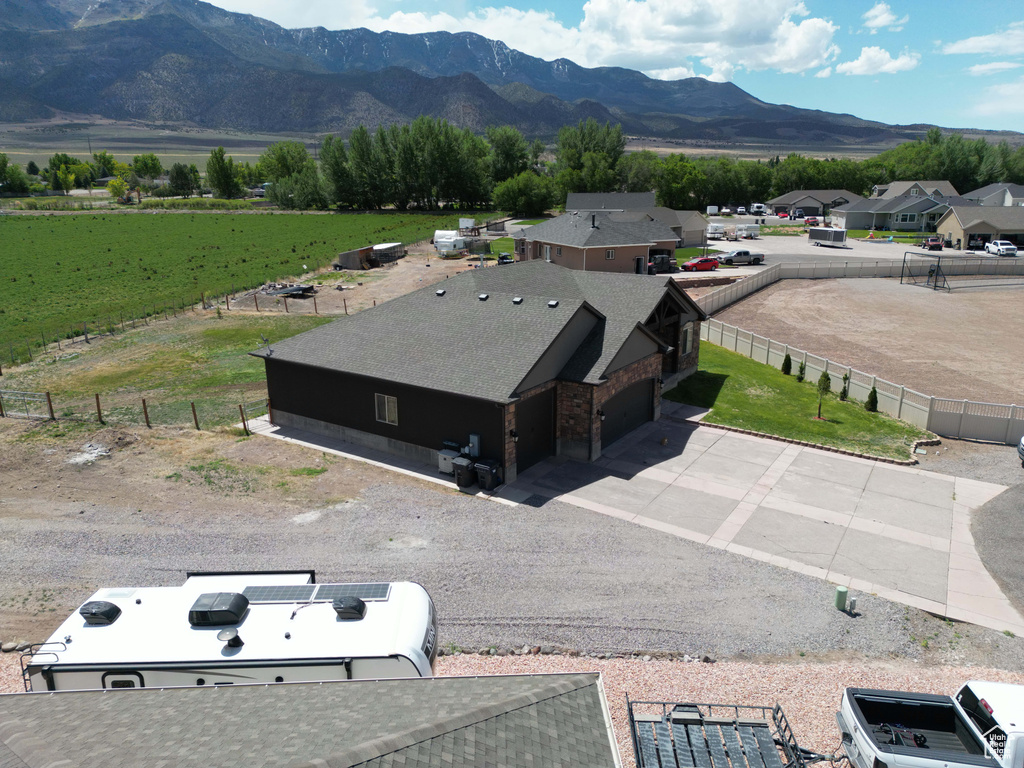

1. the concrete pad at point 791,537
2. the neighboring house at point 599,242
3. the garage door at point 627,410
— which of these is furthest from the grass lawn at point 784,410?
the neighboring house at point 599,242

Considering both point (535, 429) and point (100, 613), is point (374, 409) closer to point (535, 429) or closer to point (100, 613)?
point (535, 429)

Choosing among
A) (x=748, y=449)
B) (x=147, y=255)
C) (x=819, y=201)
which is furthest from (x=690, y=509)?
(x=819, y=201)

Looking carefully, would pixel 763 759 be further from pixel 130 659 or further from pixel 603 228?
pixel 603 228

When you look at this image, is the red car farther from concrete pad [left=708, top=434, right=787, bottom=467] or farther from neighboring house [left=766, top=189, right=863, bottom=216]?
neighboring house [left=766, top=189, right=863, bottom=216]

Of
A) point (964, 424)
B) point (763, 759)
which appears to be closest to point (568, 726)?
point (763, 759)

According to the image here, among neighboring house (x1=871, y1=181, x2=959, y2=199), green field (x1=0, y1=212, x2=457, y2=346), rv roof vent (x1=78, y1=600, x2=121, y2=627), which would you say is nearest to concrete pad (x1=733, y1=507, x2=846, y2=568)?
rv roof vent (x1=78, y1=600, x2=121, y2=627)

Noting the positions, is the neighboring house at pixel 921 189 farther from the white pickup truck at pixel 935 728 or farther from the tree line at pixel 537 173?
the white pickup truck at pixel 935 728
